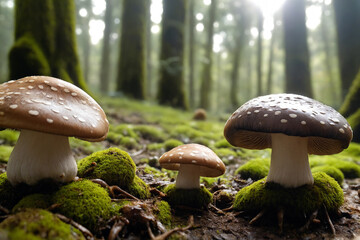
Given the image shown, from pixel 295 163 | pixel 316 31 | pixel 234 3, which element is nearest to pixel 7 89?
pixel 295 163

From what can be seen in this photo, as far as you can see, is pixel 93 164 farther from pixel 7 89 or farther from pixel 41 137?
pixel 7 89

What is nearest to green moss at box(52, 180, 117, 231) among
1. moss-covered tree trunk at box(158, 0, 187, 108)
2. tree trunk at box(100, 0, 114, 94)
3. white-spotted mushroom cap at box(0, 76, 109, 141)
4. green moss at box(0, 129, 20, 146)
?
white-spotted mushroom cap at box(0, 76, 109, 141)

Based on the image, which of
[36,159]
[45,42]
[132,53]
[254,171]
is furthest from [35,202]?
[132,53]

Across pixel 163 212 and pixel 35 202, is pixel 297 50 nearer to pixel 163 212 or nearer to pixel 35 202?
pixel 163 212

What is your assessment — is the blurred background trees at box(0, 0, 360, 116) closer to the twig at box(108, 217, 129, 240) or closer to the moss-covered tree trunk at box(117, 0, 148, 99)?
the moss-covered tree trunk at box(117, 0, 148, 99)

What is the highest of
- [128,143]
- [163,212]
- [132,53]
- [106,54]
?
[106,54]

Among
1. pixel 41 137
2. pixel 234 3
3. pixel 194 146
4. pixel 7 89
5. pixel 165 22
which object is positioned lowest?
pixel 194 146
